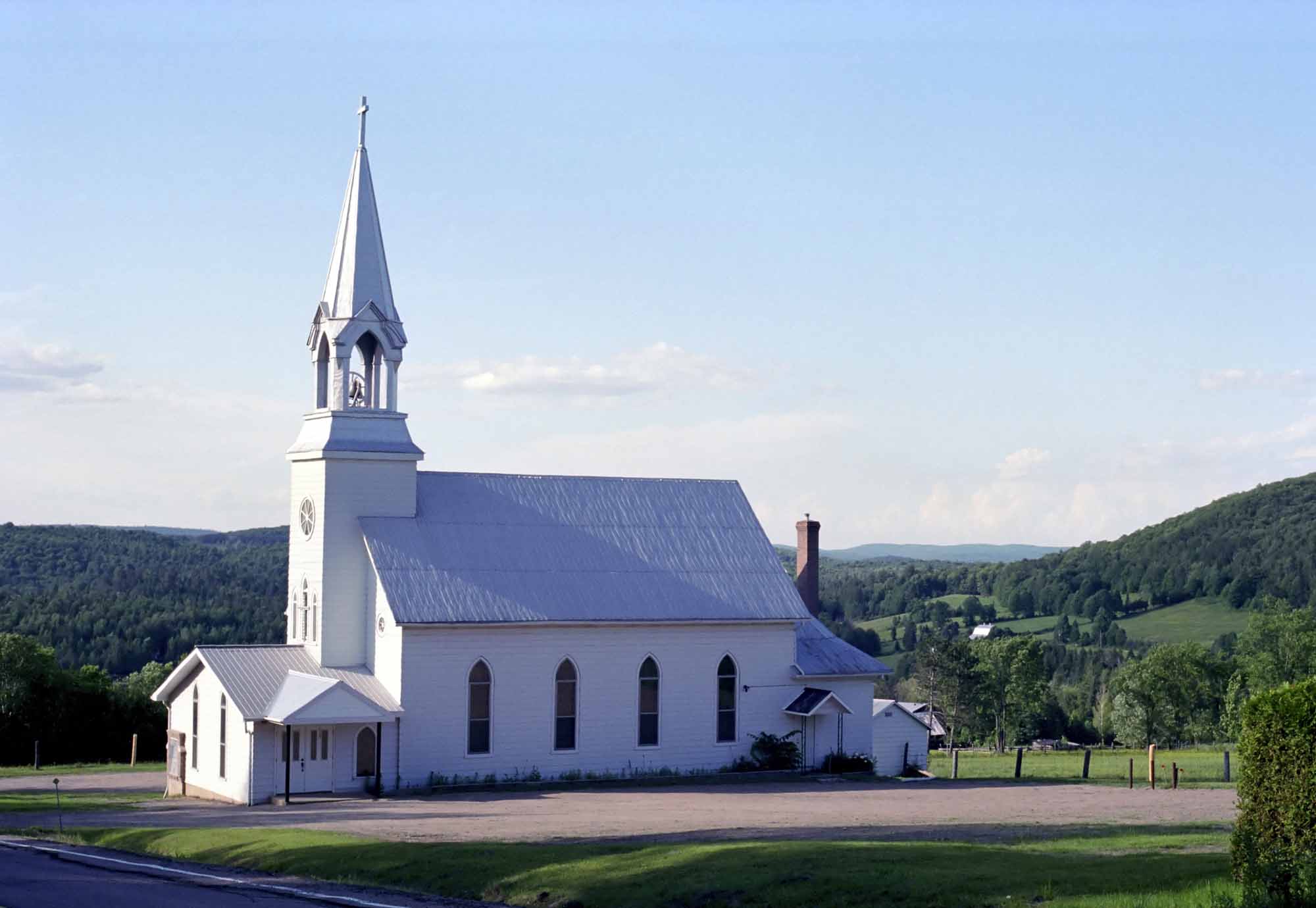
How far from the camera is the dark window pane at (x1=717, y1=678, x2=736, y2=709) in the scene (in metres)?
49.5

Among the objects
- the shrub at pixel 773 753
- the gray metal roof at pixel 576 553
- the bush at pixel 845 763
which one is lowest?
the bush at pixel 845 763

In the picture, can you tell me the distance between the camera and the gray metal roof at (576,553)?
152ft

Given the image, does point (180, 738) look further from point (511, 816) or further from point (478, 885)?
point (478, 885)

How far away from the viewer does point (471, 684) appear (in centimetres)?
4569

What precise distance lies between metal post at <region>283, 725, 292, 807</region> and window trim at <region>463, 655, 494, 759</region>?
5.22 m

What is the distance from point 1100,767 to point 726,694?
1906cm

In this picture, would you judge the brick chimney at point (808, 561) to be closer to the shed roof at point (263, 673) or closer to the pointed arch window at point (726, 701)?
the pointed arch window at point (726, 701)

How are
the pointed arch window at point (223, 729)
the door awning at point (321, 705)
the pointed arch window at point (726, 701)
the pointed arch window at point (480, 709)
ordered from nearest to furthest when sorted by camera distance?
the door awning at point (321, 705) → the pointed arch window at point (223, 729) → the pointed arch window at point (480, 709) → the pointed arch window at point (726, 701)

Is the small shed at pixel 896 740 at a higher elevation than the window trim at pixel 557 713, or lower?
lower

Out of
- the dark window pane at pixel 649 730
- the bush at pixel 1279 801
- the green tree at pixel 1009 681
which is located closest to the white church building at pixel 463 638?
the dark window pane at pixel 649 730

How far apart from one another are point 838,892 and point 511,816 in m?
15.3

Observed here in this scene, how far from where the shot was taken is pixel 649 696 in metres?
48.4

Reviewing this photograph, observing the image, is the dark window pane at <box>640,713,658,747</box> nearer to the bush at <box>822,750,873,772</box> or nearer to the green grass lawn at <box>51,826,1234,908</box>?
the bush at <box>822,750,873,772</box>

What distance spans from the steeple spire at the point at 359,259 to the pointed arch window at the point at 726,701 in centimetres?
1522
